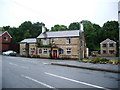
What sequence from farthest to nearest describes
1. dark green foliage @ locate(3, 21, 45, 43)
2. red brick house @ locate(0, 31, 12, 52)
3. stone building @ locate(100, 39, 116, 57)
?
dark green foliage @ locate(3, 21, 45, 43) → stone building @ locate(100, 39, 116, 57) → red brick house @ locate(0, 31, 12, 52)

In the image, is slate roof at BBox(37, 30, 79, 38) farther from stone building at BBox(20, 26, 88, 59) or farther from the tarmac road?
the tarmac road

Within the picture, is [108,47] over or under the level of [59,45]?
under

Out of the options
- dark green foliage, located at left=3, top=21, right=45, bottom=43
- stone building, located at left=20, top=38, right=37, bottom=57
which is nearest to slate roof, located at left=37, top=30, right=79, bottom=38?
stone building, located at left=20, top=38, right=37, bottom=57

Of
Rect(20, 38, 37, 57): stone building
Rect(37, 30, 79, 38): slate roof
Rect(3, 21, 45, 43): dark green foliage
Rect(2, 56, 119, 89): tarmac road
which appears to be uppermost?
Rect(3, 21, 45, 43): dark green foliage

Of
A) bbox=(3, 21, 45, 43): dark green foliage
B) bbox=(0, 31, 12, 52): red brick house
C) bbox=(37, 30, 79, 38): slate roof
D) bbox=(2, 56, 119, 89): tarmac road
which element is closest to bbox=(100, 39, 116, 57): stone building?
bbox=(37, 30, 79, 38): slate roof

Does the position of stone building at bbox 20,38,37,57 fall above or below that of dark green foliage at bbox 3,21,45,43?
below

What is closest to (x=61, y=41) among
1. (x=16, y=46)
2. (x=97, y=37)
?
(x=16, y=46)

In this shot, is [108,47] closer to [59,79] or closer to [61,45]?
[61,45]

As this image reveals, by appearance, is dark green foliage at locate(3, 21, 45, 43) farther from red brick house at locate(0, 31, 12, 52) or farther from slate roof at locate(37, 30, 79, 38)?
slate roof at locate(37, 30, 79, 38)

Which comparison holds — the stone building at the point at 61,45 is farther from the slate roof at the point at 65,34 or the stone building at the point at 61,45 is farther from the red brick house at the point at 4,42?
the red brick house at the point at 4,42

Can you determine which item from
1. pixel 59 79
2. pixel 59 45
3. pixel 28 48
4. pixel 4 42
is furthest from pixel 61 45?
pixel 4 42

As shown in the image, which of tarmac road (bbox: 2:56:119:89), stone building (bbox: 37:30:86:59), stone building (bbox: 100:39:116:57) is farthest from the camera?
stone building (bbox: 100:39:116:57)

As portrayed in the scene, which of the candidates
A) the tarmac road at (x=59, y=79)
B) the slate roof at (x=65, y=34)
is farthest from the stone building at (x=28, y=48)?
the tarmac road at (x=59, y=79)

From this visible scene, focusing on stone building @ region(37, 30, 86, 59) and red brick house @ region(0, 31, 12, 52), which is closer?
stone building @ region(37, 30, 86, 59)
